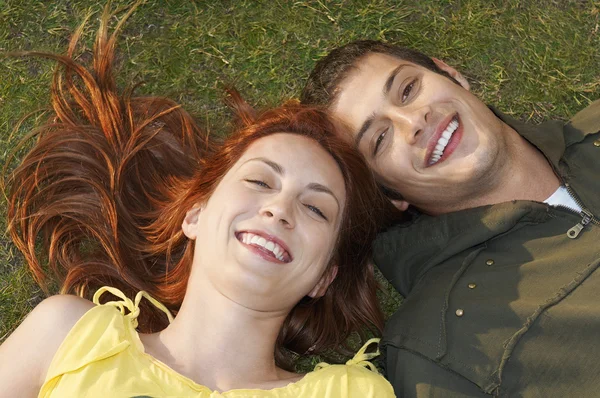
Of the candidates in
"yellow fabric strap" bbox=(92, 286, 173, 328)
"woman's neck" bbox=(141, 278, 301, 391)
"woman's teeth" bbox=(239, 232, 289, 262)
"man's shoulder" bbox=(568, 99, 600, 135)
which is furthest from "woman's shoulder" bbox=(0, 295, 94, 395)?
"man's shoulder" bbox=(568, 99, 600, 135)

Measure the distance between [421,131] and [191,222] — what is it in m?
1.25

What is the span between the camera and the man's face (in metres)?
3.96

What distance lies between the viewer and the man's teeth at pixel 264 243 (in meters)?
3.47

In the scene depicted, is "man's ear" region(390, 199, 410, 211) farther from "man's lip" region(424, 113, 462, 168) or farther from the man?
"man's lip" region(424, 113, 462, 168)

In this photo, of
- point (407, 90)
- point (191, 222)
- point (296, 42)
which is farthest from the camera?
point (296, 42)

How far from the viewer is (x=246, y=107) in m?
4.52

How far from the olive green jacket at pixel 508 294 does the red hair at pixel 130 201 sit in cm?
35

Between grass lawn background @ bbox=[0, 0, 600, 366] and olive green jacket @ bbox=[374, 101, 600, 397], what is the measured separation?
26.7 inches

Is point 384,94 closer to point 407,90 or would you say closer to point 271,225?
point 407,90

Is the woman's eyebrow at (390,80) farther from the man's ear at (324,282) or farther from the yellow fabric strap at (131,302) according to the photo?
the yellow fabric strap at (131,302)

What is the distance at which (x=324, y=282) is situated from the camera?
400cm

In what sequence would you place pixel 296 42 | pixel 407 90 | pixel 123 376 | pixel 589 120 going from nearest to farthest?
pixel 123 376
pixel 407 90
pixel 589 120
pixel 296 42

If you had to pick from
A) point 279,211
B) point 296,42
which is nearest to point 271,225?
point 279,211

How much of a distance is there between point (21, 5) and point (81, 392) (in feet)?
8.38
